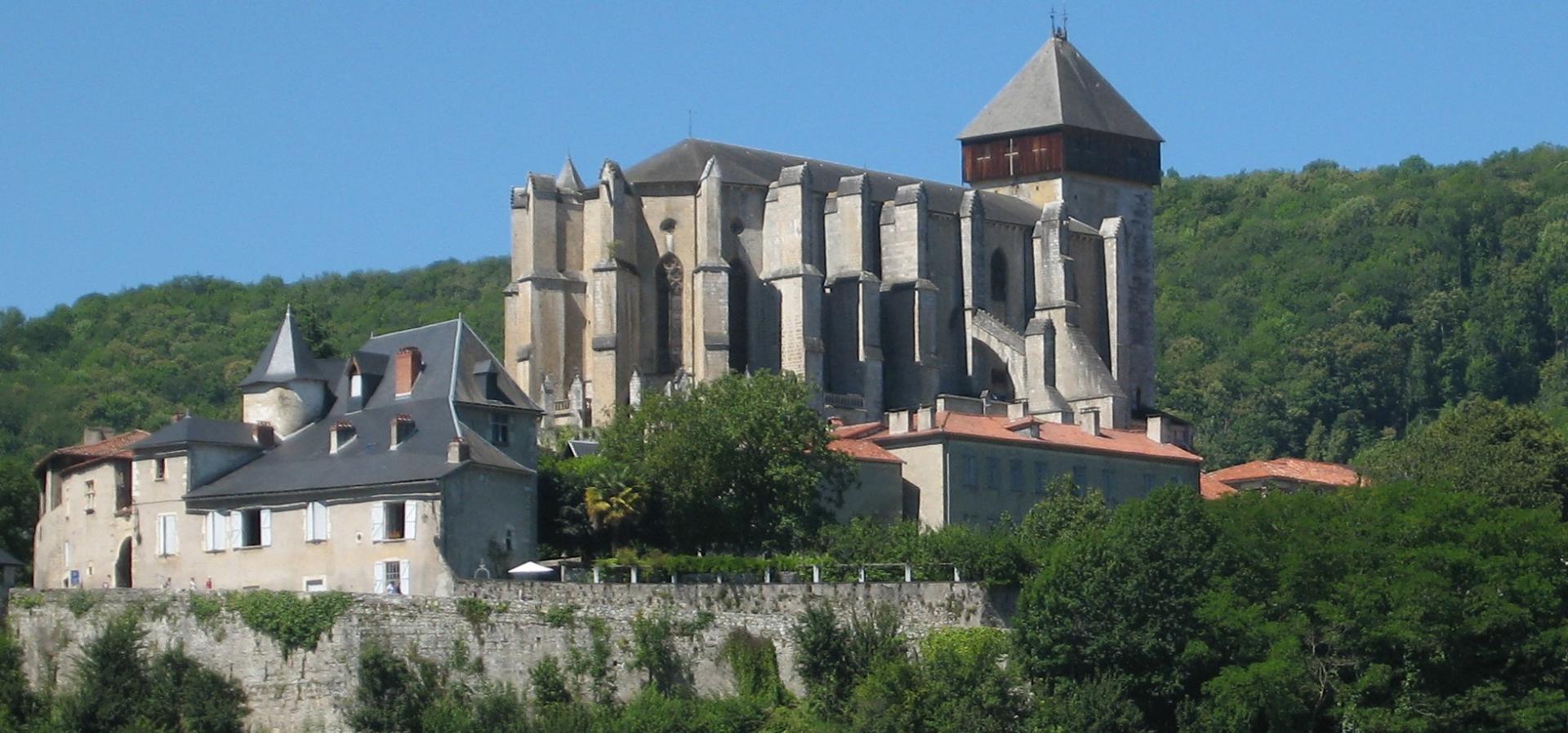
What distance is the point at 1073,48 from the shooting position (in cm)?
10144

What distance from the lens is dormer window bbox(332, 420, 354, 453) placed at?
62625mm

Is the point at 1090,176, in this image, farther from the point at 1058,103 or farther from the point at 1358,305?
the point at 1358,305

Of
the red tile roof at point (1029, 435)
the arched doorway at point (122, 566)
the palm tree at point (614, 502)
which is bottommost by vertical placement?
the arched doorway at point (122, 566)

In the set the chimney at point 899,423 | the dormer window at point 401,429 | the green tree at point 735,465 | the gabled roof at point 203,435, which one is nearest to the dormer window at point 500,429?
the dormer window at point 401,429

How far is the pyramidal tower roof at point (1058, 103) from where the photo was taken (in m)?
97.4

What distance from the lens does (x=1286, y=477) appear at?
278ft

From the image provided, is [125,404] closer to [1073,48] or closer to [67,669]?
[1073,48]

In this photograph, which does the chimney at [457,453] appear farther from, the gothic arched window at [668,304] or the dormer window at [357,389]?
the gothic arched window at [668,304]

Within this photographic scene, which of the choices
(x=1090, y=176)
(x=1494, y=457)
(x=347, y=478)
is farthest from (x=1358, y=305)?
(x=347, y=478)

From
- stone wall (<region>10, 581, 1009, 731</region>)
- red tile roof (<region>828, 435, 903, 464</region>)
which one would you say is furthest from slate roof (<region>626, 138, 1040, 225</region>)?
stone wall (<region>10, 581, 1009, 731</region>)

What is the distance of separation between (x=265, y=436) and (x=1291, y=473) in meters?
32.0

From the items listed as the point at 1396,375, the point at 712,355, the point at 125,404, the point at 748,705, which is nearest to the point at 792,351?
the point at 712,355

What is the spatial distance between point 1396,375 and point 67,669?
92463mm

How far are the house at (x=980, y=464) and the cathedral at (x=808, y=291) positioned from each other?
280cm
